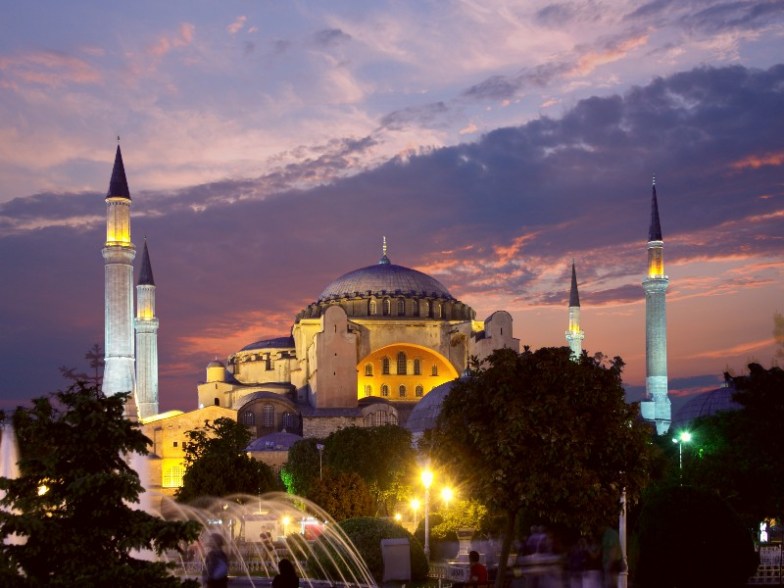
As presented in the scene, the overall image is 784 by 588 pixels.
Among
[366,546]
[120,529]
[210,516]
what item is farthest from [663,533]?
[210,516]

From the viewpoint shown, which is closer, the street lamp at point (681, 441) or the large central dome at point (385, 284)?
the street lamp at point (681, 441)

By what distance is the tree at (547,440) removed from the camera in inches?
695

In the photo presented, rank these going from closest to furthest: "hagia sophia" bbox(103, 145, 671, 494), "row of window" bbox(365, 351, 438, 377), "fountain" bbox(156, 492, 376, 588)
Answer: "fountain" bbox(156, 492, 376, 588) < "hagia sophia" bbox(103, 145, 671, 494) < "row of window" bbox(365, 351, 438, 377)

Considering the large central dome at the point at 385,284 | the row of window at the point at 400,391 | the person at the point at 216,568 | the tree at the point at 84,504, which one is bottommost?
the person at the point at 216,568

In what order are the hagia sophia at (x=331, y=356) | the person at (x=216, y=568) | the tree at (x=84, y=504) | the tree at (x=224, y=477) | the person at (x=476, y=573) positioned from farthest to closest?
the hagia sophia at (x=331, y=356) < the tree at (x=224, y=477) < the person at (x=476, y=573) < the person at (x=216, y=568) < the tree at (x=84, y=504)

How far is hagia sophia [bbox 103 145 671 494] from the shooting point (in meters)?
51.7

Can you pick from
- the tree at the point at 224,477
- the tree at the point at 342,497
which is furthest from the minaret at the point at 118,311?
the tree at the point at 342,497

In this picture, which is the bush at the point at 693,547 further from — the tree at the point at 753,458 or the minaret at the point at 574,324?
the minaret at the point at 574,324

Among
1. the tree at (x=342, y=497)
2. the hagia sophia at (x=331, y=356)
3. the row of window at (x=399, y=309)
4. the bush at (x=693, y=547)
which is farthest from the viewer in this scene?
the row of window at (x=399, y=309)

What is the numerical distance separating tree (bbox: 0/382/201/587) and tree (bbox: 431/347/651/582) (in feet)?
24.9

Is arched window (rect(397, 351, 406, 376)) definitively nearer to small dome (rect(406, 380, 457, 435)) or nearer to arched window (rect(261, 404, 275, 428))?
arched window (rect(261, 404, 275, 428))

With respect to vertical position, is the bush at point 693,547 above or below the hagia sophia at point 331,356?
below

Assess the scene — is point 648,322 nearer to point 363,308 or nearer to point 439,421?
point 363,308

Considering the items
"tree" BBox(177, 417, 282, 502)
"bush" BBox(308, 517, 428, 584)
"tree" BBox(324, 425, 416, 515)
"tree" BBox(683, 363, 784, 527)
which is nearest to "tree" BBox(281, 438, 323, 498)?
"tree" BBox(324, 425, 416, 515)
